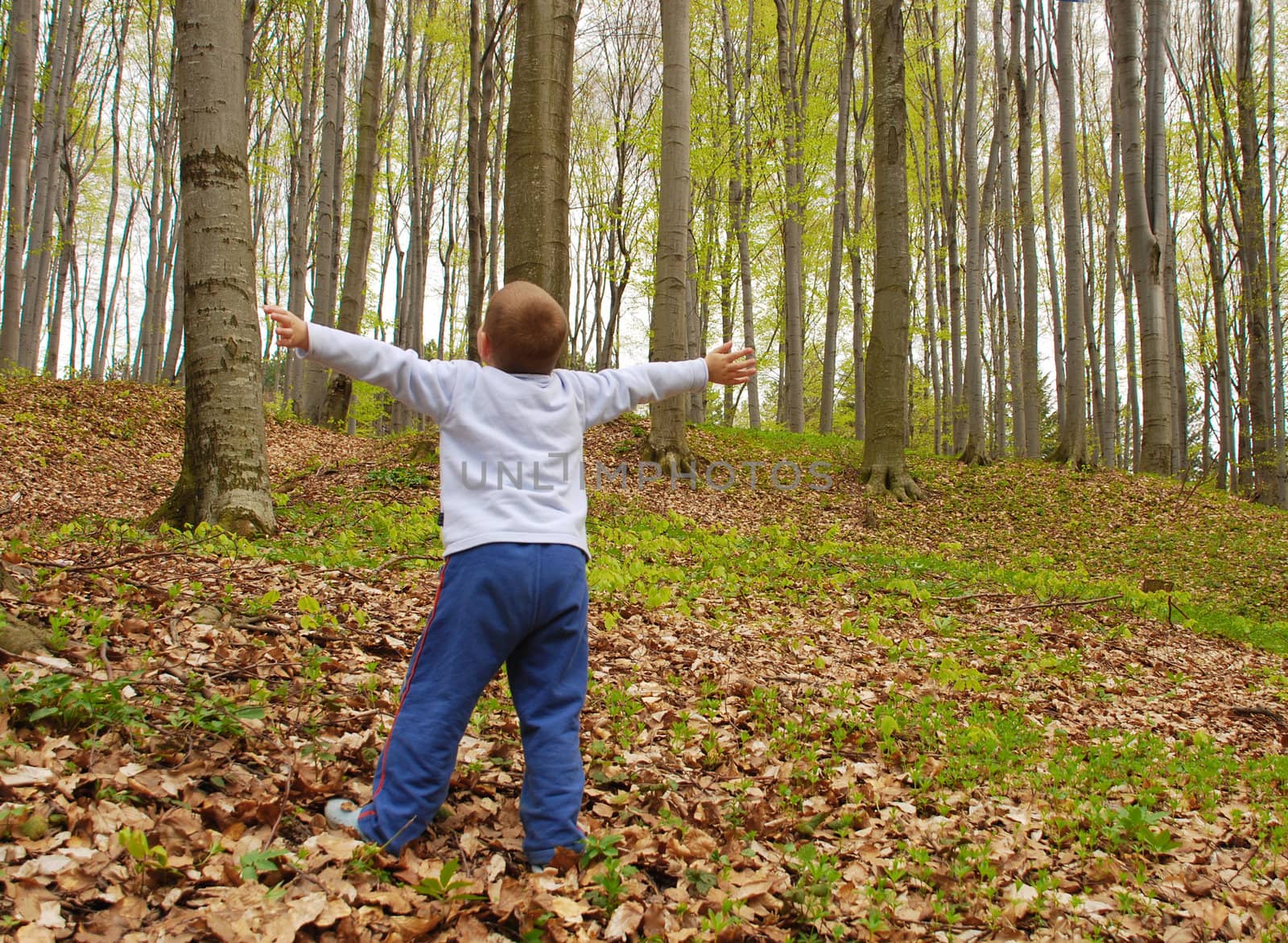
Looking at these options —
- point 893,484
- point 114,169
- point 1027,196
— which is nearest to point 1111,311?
point 1027,196

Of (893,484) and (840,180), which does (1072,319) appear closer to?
(893,484)

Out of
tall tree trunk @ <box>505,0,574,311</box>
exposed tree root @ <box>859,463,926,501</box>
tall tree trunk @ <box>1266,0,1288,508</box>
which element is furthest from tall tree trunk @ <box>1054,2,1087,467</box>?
tall tree trunk @ <box>505,0,574,311</box>

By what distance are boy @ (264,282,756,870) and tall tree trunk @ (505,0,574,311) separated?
505cm

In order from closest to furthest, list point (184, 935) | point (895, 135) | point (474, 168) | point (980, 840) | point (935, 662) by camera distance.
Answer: point (184, 935) → point (980, 840) → point (935, 662) → point (895, 135) → point (474, 168)

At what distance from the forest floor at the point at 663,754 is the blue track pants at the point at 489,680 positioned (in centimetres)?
14

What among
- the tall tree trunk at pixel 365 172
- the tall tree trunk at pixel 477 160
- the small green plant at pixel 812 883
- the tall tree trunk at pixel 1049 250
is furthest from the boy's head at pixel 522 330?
the tall tree trunk at pixel 1049 250

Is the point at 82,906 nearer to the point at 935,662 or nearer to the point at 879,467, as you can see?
the point at 935,662

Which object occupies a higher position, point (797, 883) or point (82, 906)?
point (82, 906)

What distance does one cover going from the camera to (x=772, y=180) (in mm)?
20656

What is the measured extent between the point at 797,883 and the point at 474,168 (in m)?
12.9

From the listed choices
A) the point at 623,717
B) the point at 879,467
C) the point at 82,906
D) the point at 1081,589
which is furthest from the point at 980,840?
the point at 879,467

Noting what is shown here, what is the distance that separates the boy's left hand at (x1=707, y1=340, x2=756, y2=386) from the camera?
2984mm

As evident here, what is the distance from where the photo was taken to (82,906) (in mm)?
1851

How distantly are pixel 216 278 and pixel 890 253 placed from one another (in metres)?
9.09
